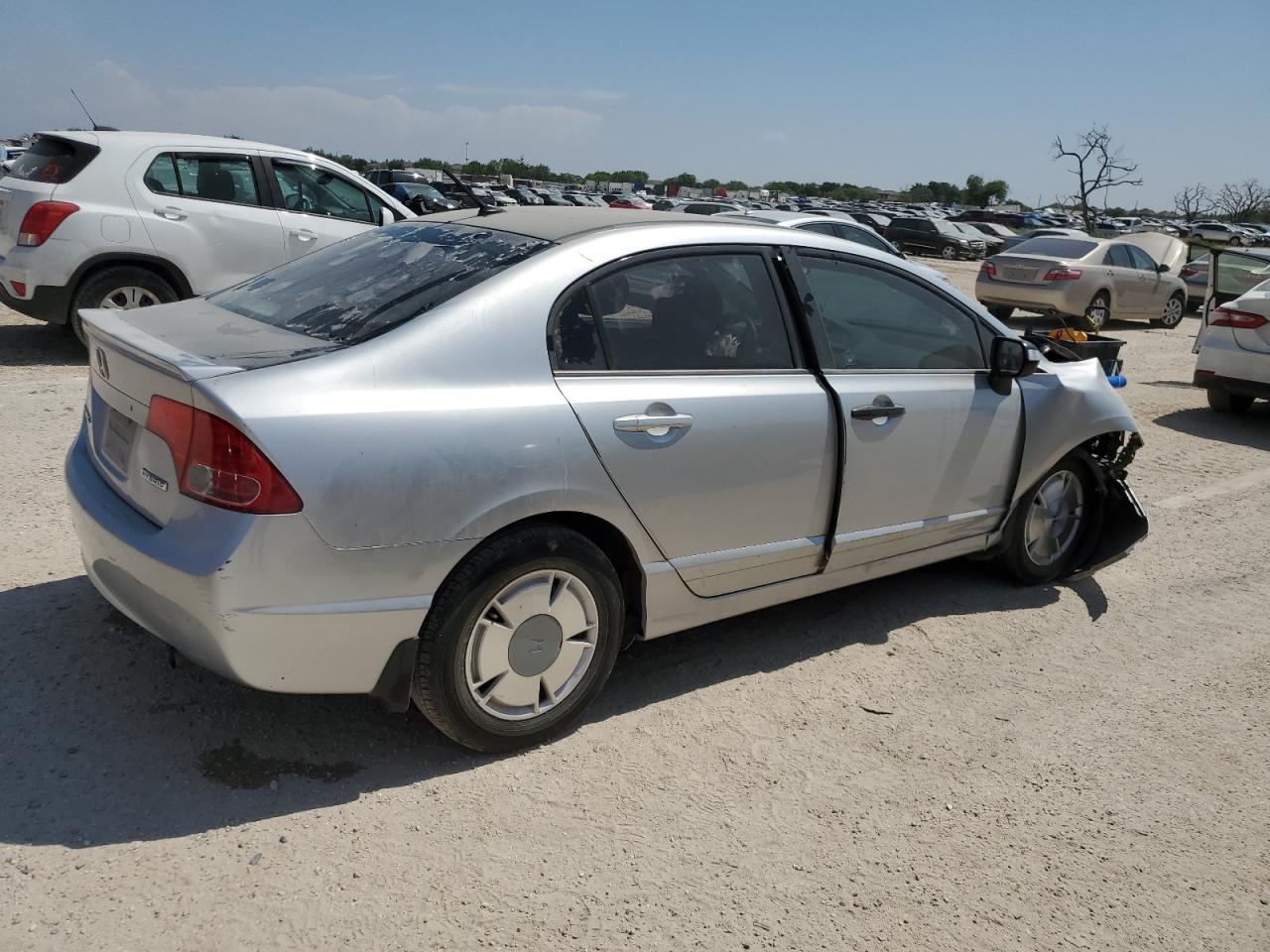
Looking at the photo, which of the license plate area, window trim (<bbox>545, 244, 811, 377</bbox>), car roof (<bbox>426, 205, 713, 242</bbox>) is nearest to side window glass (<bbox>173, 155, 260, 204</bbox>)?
car roof (<bbox>426, 205, 713, 242</bbox>)

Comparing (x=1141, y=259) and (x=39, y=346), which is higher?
(x=1141, y=259)

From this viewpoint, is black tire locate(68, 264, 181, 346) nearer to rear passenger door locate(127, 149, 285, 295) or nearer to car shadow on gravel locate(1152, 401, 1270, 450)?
rear passenger door locate(127, 149, 285, 295)

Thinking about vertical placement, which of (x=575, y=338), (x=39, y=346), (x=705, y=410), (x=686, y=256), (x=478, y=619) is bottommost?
(x=39, y=346)

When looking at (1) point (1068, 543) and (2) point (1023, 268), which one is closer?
(1) point (1068, 543)

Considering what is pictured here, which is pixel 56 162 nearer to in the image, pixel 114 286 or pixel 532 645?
pixel 114 286

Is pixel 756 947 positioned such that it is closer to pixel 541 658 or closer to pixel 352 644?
pixel 541 658

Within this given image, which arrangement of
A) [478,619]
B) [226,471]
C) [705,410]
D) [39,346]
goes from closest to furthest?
[226,471]
[478,619]
[705,410]
[39,346]

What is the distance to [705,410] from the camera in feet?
11.7

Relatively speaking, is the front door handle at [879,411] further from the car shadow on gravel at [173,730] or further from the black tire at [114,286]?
the black tire at [114,286]

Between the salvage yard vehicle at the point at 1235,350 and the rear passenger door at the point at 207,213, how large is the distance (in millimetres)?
8473

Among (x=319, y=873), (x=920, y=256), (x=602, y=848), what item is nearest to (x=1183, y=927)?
(x=602, y=848)

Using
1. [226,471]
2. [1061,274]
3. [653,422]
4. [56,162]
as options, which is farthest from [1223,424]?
[56,162]

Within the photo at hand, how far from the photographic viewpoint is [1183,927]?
2.90m

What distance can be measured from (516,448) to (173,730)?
1422 mm
